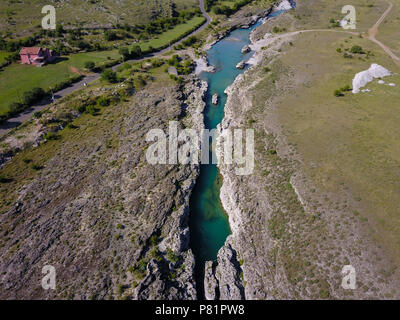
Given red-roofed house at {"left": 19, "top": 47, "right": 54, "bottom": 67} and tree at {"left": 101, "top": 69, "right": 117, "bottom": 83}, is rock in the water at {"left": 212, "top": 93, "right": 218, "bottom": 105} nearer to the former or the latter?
tree at {"left": 101, "top": 69, "right": 117, "bottom": 83}

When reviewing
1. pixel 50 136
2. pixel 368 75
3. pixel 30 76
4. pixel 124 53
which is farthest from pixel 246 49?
pixel 50 136

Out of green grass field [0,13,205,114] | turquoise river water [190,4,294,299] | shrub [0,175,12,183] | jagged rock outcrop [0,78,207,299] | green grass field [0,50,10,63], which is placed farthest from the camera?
green grass field [0,50,10,63]

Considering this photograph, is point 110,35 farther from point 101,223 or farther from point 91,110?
point 101,223

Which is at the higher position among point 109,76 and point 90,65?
point 90,65

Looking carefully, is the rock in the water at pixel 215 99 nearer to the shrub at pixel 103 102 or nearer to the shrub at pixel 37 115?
the shrub at pixel 103 102

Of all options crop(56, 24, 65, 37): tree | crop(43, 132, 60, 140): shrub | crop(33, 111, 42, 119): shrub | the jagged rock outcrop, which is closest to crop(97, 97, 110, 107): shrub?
the jagged rock outcrop

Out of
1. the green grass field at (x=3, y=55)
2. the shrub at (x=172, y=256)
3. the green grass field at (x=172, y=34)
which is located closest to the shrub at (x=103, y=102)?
the green grass field at (x=172, y=34)
